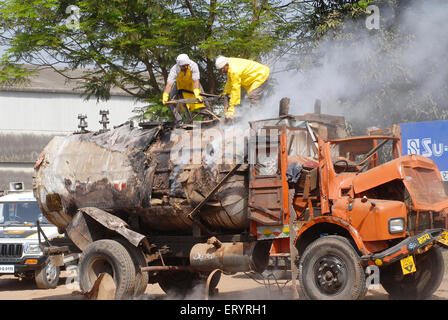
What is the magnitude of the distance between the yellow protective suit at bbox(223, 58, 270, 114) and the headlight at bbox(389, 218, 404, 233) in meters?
3.52

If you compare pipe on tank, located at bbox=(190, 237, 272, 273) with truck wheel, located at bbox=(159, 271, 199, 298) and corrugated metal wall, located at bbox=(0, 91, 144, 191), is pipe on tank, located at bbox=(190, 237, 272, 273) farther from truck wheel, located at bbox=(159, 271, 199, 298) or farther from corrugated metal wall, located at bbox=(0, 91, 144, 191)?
corrugated metal wall, located at bbox=(0, 91, 144, 191)

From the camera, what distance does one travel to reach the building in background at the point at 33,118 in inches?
1383

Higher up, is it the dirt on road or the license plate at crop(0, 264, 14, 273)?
the license plate at crop(0, 264, 14, 273)

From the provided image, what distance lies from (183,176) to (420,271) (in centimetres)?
359

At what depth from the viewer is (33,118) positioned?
35.8 meters

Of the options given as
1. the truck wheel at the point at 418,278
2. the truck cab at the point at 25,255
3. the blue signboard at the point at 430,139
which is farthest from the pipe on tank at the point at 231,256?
the blue signboard at the point at 430,139

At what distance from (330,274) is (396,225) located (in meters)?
0.99

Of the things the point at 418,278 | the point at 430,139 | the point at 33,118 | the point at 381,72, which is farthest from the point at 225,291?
the point at 33,118

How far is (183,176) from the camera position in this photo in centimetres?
924

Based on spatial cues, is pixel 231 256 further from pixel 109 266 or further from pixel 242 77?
pixel 242 77

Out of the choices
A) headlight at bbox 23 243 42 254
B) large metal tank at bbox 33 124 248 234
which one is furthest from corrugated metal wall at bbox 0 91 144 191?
large metal tank at bbox 33 124 248 234

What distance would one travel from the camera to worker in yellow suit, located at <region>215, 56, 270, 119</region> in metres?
10.3
